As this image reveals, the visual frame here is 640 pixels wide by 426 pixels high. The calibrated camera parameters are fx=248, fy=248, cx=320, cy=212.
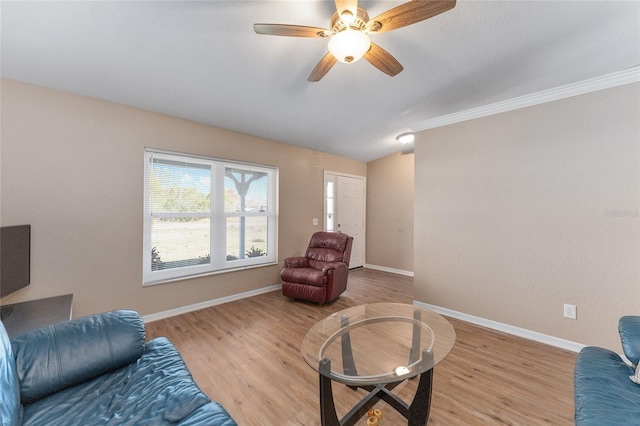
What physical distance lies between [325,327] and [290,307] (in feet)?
5.26

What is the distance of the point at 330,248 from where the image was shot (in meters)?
4.02

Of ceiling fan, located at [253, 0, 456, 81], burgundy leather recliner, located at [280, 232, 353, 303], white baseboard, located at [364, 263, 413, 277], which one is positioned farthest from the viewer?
white baseboard, located at [364, 263, 413, 277]

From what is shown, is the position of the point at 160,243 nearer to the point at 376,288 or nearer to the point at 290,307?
the point at 290,307

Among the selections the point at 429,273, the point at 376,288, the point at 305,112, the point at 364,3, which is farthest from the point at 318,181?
the point at 364,3

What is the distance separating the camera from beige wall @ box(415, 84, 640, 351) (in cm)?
225

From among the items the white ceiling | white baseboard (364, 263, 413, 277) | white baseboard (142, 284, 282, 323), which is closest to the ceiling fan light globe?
the white ceiling

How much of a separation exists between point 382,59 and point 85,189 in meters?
3.12

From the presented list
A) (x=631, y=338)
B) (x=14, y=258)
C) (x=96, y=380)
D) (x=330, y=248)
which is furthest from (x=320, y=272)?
(x=14, y=258)

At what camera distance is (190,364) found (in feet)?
6.91

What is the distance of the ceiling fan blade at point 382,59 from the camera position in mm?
1745

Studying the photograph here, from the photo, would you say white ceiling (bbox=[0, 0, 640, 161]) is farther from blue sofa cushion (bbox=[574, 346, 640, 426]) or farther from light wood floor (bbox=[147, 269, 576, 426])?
light wood floor (bbox=[147, 269, 576, 426])

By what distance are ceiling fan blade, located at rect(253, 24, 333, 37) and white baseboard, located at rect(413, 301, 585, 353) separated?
10.9 ft

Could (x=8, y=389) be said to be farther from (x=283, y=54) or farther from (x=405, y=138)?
(x=405, y=138)

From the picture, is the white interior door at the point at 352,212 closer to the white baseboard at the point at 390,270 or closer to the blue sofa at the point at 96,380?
the white baseboard at the point at 390,270
